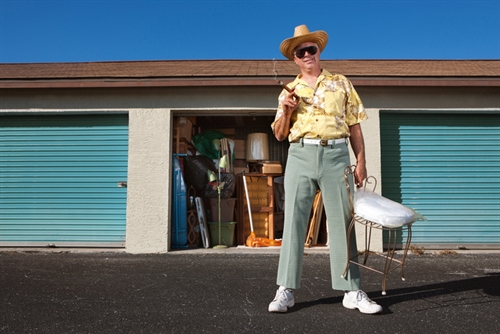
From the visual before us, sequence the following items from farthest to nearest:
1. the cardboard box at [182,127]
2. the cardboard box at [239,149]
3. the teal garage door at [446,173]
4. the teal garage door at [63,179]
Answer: the cardboard box at [239,149]
the cardboard box at [182,127]
the teal garage door at [63,179]
the teal garage door at [446,173]

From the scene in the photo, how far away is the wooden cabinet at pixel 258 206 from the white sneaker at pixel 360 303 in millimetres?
4457

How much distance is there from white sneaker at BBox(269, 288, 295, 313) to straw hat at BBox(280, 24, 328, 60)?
1.80 metres

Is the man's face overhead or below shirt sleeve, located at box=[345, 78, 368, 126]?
overhead

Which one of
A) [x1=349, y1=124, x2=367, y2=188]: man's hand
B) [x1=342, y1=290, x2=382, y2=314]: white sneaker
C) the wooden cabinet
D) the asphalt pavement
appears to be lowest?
the asphalt pavement

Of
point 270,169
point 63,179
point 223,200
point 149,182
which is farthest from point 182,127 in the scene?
point 63,179

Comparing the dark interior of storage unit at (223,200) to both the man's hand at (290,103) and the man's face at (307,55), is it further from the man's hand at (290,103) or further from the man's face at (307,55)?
the man's hand at (290,103)

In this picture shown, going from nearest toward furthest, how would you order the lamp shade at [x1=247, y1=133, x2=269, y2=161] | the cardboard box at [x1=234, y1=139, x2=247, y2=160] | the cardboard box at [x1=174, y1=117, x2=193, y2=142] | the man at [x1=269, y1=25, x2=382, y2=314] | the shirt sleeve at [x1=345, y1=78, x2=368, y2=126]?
1. the man at [x1=269, y1=25, x2=382, y2=314]
2. the shirt sleeve at [x1=345, y1=78, x2=368, y2=126]
3. the cardboard box at [x1=174, y1=117, x2=193, y2=142]
4. the lamp shade at [x1=247, y1=133, x2=269, y2=161]
5. the cardboard box at [x1=234, y1=139, x2=247, y2=160]

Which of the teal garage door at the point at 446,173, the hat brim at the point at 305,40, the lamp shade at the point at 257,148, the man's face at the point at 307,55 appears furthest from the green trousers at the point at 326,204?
the lamp shade at the point at 257,148

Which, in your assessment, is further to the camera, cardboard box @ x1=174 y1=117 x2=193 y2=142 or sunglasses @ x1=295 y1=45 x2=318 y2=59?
cardboard box @ x1=174 y1=117 x2=193 y2=142

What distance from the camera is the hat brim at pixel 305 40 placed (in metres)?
3.19

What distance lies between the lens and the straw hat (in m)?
3.19

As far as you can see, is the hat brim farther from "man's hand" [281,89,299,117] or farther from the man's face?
"man's hand" [281,89,299,117]

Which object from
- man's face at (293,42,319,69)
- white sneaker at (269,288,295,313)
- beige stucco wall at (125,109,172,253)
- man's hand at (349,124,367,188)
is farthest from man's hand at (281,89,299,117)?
beige stucco wall at (125,109,172,253)

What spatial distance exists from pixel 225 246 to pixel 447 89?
430cm
